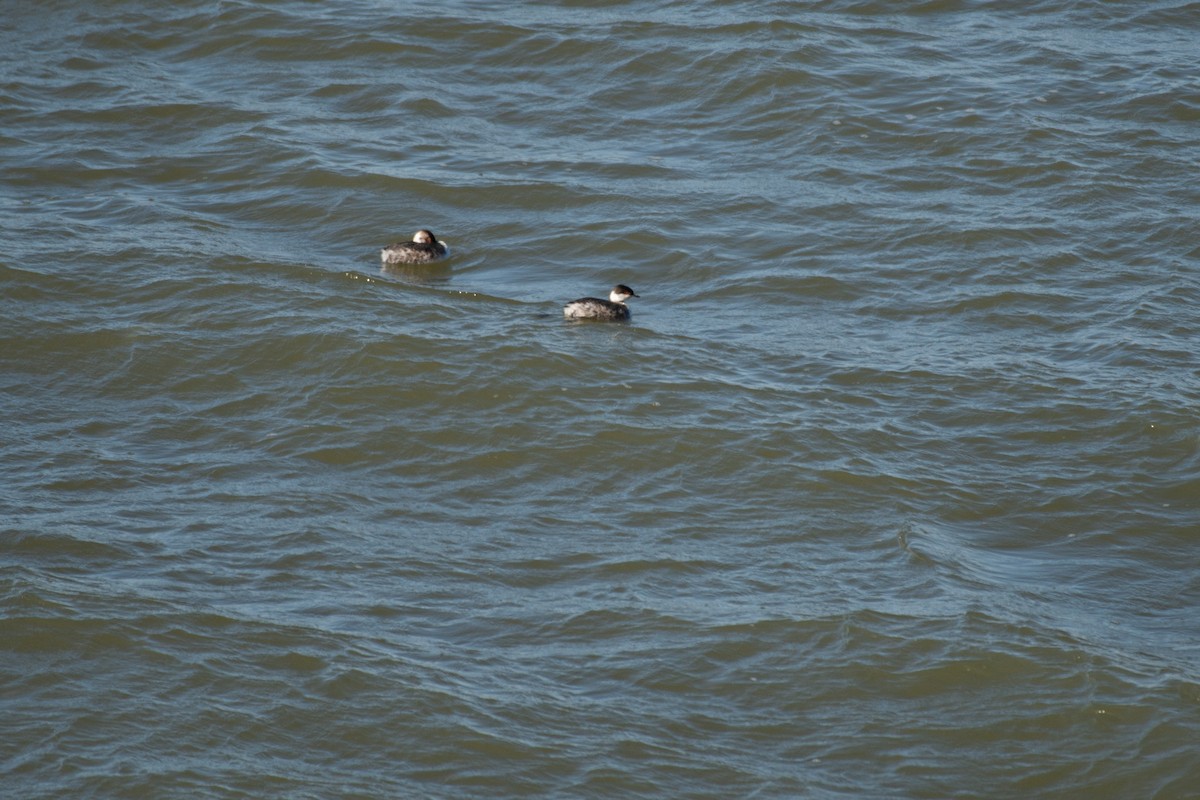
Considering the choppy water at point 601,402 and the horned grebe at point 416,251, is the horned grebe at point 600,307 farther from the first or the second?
the horned grebe at point 416,251

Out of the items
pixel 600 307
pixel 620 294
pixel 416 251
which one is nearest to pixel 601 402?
pixel 600 307

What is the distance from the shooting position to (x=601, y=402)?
12086 mm

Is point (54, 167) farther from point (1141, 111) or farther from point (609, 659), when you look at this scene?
point (1141, 111)

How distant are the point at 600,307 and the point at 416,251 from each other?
2.08 metres

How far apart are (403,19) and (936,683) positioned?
13.2 metres

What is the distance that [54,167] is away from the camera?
645 inches

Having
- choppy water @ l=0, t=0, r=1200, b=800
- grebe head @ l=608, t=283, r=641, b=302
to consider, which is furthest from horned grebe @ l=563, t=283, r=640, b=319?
choppy water @ l=0, t=0, r=1200, b=800

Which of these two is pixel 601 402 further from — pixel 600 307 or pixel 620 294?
pixel 620 294

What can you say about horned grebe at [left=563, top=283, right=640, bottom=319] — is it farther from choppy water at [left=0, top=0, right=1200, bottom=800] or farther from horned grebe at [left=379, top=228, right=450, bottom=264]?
horned grebe at [left=379, top=228, right=450, bottom=264]

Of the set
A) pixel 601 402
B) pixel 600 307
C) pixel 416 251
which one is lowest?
pixel 601 402

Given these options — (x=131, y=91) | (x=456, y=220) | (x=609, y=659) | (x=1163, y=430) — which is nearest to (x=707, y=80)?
A: (x=456, y=220)

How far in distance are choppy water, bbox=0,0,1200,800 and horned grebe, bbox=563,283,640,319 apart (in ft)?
0.63

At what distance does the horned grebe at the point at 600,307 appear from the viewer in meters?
13.0

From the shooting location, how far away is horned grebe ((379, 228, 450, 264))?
14.2 m
